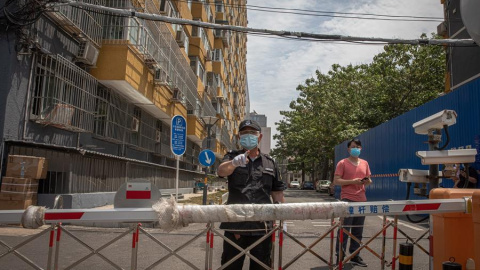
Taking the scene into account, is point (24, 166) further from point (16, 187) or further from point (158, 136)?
point (158, 136)

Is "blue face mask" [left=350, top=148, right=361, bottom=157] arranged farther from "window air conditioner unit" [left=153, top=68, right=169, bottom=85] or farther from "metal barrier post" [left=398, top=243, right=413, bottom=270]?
"window air conditioner unit" [left=153, top=68, right=169, bottom=85]

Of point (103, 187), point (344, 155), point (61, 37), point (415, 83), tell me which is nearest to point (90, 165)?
point (103, 187)

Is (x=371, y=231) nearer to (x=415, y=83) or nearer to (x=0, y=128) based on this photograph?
(x=0, y=128)

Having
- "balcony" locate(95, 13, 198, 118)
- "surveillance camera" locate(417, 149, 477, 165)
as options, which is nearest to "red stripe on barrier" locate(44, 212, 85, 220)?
"surveillance camera" locate(417, 149, 477, 165)

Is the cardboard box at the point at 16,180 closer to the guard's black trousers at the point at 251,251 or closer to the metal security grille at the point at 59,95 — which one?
the metal security grille at the point at 59,95

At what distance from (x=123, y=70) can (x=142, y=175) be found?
17.9 ft

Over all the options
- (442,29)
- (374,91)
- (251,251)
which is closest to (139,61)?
(251,251)

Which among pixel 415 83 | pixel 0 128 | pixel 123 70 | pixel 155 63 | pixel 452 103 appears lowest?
pixel 0 128

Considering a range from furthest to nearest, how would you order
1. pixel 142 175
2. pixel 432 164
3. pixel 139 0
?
pixel 142 175, pixel 139 0, pixel 432 164

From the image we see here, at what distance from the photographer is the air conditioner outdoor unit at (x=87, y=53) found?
→ 1144 centimetres

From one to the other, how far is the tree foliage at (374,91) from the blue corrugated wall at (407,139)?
410cm

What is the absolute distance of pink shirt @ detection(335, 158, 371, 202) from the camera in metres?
5.58

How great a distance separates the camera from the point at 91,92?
11617 mm

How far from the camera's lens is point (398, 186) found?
47.1 feet
